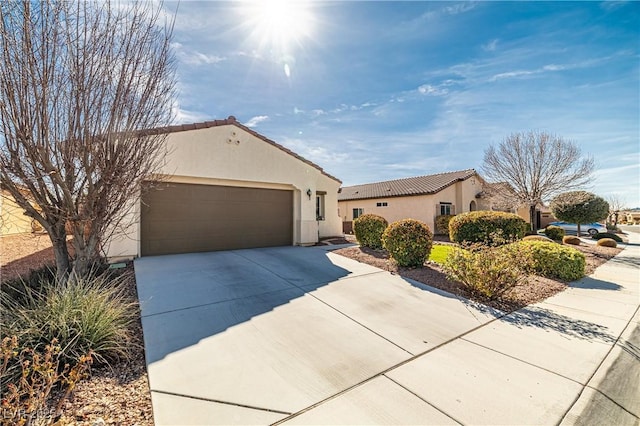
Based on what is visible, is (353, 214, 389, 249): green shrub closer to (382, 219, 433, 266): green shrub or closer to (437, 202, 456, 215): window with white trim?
(382, 219, 433, 266): green shrub

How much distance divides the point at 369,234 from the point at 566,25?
846 cm

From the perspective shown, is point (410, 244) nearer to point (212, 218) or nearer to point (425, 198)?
point (212, 218)

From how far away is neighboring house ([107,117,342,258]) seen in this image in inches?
347

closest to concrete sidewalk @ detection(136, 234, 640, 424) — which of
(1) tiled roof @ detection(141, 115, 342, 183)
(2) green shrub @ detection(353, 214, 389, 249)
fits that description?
(2) green shrub @ detection(353, 214, 389, 249)

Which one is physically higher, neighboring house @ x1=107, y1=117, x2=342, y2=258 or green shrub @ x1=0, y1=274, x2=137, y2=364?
neighboring house @ x1=107, y1=117, x2=342, y2=258

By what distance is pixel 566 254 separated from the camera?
798cm

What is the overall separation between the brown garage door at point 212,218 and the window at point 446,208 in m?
13.2

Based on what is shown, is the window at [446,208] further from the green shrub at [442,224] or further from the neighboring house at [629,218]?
the neighboring house at [629,218]

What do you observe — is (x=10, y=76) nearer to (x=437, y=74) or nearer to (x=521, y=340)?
(x=521, y=340)

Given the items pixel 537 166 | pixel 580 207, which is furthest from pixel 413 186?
pixel 580 207

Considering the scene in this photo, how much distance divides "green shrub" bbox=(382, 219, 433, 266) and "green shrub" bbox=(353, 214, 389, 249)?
2.28 m

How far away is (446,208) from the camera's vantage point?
20.6 meters

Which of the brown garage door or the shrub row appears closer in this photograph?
the shrub row

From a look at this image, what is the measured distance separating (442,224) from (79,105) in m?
19.7
